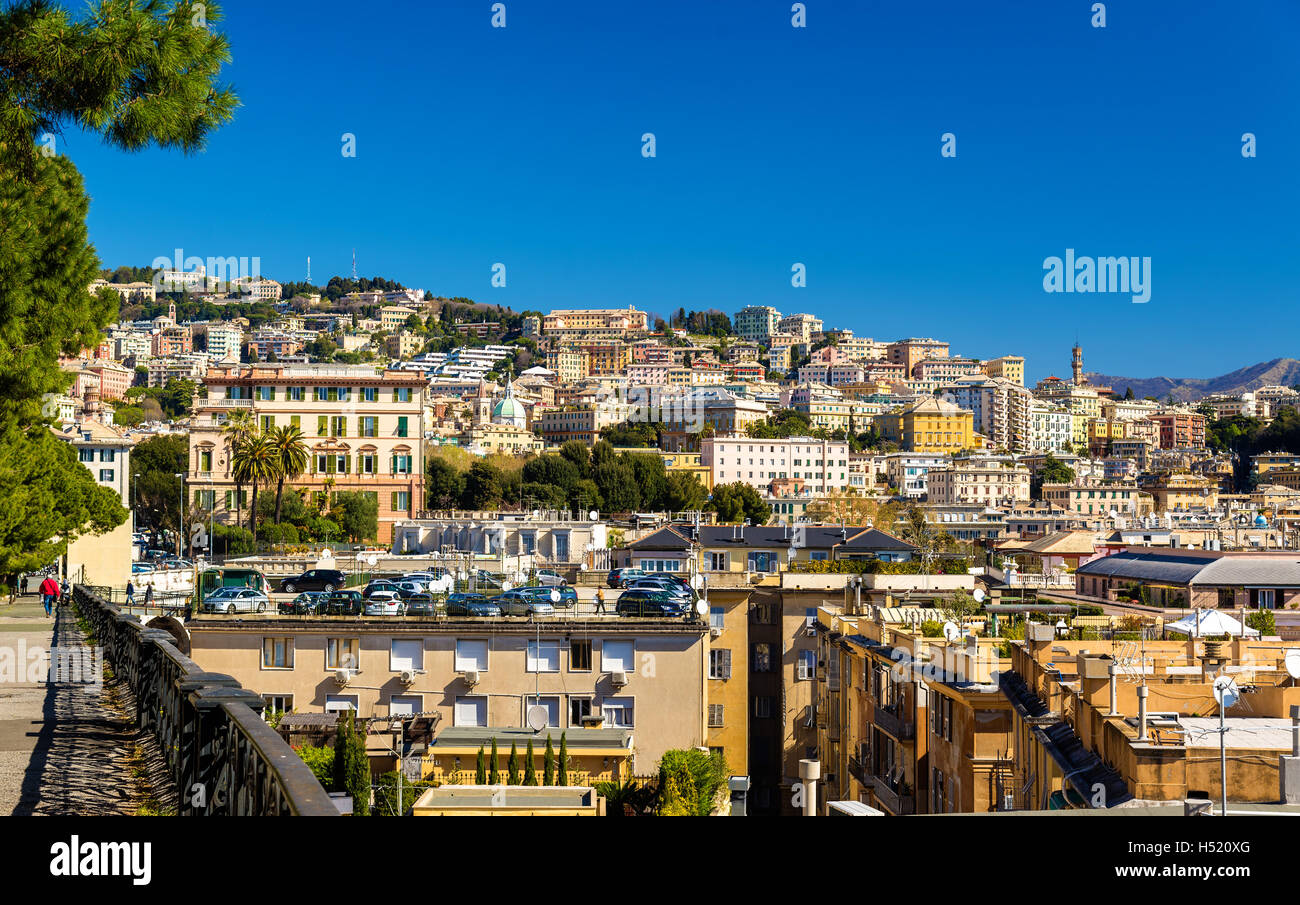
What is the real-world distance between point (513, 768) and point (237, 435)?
2345 inches

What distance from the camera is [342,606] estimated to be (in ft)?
102

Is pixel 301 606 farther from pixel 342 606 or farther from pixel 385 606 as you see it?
pixel 385 606

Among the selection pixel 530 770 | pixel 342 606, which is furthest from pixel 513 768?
pixel 342 606

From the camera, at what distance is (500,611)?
3112 centimetres

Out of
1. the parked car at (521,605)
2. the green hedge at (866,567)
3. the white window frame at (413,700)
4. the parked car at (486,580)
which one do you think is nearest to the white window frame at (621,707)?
the parked car at (521,605)

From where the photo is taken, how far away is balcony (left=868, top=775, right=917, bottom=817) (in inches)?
878

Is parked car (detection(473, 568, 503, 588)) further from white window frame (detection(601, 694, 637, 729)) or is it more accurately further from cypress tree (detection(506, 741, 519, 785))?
cypress tree (detection(506, 741, 519, 785))

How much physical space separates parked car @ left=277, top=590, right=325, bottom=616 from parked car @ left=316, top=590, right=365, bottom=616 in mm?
187

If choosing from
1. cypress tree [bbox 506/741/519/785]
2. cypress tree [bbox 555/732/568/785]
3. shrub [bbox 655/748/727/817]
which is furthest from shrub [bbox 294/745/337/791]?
shrub [bbox 655/748/727/817]

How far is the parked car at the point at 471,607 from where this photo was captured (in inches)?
1216

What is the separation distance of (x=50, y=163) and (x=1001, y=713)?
14177 millimetres

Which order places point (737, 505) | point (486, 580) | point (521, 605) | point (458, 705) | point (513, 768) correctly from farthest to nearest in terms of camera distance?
point (737, 505) → point (486, 580) → point (521, 605) → point (458, 705) → point (513, 768)

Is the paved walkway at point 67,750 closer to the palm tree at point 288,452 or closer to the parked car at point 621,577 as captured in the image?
the parked car at point 621,577
